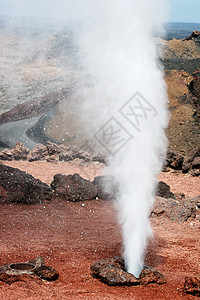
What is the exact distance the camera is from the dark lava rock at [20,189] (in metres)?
7.40

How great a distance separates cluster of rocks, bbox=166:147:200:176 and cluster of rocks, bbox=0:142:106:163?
2.45 meters

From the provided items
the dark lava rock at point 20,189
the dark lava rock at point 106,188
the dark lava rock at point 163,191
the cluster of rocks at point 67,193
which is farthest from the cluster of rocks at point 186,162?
the dark lava rock at point 20,189

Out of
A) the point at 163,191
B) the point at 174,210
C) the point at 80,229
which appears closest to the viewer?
the point at 80,229

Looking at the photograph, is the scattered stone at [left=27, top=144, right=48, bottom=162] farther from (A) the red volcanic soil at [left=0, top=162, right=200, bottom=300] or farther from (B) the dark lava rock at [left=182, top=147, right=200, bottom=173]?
(A) the red volcanic soil at [left=0, top=162, right=200, bottom=300]

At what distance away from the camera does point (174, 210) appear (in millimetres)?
7711

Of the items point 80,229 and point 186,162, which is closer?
point 80,229

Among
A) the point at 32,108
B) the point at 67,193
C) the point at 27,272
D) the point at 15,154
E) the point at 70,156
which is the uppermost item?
the point at 32,108

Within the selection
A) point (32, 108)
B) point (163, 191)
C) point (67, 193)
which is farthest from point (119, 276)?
point (32, 108)

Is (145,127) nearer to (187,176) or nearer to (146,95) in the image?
(146,95)

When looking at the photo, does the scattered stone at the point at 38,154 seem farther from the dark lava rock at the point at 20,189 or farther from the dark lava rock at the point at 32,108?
the dark lava rock at the point at 32,108


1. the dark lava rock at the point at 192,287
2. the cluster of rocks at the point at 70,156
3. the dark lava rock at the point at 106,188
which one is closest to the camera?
the dark lava rock at the point at 192,287

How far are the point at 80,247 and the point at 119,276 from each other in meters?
1.32

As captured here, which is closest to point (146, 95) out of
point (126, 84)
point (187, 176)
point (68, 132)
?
point (126, 84)

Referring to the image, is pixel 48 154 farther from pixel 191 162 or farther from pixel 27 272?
pixel 27 272
